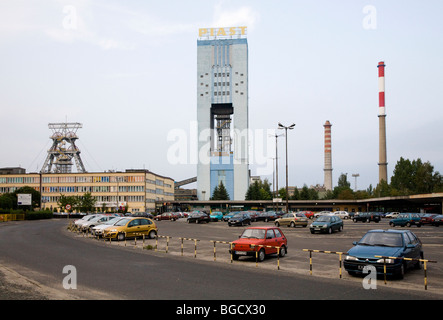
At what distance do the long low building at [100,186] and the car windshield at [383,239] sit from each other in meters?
96.0

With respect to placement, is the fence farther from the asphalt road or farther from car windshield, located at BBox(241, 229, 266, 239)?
car windshield, located at BBox(241, 229, 266, 239)

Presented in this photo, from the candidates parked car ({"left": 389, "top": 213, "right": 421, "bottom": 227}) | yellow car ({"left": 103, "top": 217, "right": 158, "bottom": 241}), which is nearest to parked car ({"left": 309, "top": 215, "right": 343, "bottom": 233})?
yellow car ({"left": 103, "top": 217, "right": 158, "bottom": 241})

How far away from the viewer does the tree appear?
116750mm

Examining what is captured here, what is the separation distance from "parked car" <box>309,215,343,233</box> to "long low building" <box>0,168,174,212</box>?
77.2m

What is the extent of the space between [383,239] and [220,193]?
103188mm

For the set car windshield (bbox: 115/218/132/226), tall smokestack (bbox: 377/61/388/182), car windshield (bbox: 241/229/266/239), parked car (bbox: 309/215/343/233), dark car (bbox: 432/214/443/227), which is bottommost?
dark car (bbox: 432/214/443/227)

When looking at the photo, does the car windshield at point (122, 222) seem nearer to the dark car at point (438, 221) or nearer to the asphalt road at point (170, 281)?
the asphalt road at point (170, 281)

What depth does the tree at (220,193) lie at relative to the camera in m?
117

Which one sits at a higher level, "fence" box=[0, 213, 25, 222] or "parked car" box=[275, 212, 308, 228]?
"parked car" box=[275, 212, 308, 228]

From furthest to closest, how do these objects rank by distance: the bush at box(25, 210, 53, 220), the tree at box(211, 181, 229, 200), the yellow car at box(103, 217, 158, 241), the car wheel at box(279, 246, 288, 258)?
1. the tree at box(211, 181, 229, 200)
2. the bush at box(25, 210, 53, 220)
3. the yellow car at box(103, 217, 158, 241)
4. the car wheel at box(279, 246, 288, 258)

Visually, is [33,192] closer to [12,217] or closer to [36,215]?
[36,215]

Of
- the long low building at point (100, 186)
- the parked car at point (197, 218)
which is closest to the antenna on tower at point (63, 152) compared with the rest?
the long low building at point (100, 186)
